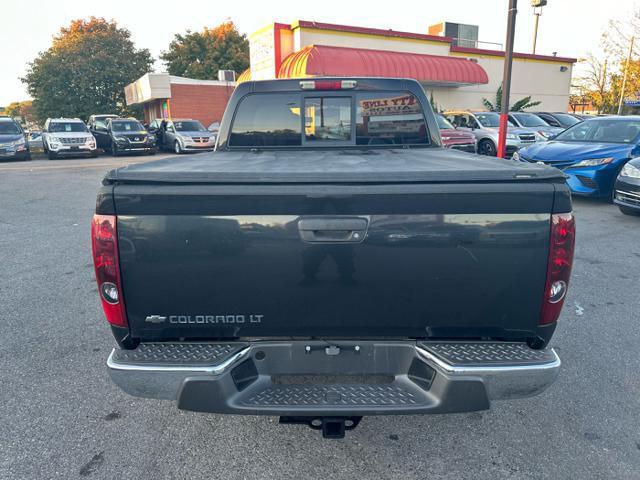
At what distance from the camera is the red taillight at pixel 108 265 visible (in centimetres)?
206

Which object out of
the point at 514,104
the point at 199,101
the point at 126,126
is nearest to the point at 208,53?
the point at 199,101

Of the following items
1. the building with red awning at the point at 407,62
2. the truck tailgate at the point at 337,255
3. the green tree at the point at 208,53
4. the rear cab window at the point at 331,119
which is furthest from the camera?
the green tree at the point at 208,53

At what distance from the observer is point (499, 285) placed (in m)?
2.09

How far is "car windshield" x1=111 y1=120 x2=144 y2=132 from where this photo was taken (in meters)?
22.5

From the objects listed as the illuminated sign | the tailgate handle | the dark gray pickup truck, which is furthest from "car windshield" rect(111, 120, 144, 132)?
the tailgate handle

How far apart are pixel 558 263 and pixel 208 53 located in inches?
1837

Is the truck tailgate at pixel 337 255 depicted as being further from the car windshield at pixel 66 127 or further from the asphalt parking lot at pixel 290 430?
the car windshield at pixel 66 127

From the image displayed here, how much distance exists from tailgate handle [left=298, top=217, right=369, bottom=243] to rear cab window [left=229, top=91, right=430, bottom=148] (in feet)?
7.04

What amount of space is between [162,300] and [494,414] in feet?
7.28

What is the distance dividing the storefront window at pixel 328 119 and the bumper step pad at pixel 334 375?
236cm

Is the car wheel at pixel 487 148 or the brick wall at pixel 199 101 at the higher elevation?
the brick wall at pixel 199 101

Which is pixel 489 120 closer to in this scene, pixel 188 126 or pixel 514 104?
pixel 188 126

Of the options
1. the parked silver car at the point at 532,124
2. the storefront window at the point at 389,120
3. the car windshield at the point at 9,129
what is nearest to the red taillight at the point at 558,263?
the storefront window at the point at 389,120

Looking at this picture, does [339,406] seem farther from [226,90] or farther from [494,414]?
[226,90]
